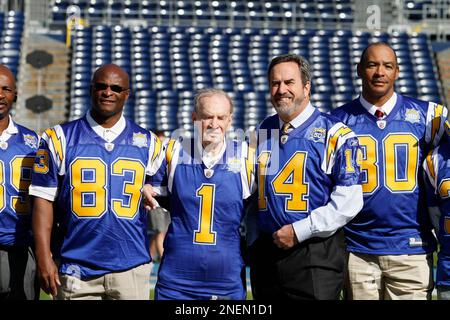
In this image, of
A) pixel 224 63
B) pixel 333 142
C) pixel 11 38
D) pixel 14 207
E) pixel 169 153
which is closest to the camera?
pixel 333 142

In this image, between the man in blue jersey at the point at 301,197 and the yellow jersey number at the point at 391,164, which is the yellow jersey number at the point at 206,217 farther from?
the yellow jersey number at the point at 391,164

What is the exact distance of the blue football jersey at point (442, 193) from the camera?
4.29 m

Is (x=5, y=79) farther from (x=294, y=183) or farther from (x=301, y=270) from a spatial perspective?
(x=301, y=270)

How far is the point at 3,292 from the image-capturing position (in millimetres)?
4527

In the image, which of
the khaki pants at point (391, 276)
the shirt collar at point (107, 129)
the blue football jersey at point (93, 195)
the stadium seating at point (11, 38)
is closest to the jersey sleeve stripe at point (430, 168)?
the khaki pants at point (391, 276)

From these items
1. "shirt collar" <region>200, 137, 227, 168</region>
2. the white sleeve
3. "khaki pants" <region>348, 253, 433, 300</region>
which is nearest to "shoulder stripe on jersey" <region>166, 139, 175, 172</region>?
"shirt collar" <region>200, 137, 227, 168</region>

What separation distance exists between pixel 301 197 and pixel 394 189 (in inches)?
24.2

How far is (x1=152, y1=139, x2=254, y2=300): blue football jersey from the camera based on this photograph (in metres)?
4.07

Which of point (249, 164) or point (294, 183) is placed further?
point (249, 164)

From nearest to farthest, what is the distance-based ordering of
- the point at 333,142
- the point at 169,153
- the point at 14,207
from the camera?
1. the point at 333,142
2. the point at 169,153
3. the point at 14,207

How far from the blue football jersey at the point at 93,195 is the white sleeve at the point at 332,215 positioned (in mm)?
831

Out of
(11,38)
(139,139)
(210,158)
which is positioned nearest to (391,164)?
(210,158)

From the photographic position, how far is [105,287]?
4.18 metres

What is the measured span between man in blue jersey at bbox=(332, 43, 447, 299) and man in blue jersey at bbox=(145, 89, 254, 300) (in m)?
0.67
